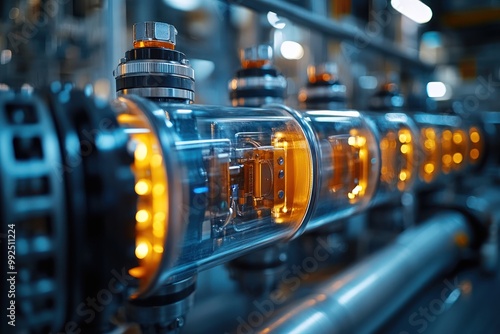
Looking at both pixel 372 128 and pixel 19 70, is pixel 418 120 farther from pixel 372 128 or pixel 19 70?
pixel 19 70

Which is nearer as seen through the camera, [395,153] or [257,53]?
[257,53]

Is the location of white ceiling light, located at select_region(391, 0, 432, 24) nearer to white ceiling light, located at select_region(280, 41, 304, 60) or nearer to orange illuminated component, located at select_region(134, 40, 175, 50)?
white ceiling light, located at select_region(280, 41, 304, 60)

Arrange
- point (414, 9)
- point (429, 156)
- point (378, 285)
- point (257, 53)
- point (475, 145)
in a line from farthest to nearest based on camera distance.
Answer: point (414, 9), point (475, 145), point (429, 156), point (378, 285), point (257, 53)

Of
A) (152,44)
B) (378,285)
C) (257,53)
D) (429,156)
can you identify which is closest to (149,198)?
(152,44)

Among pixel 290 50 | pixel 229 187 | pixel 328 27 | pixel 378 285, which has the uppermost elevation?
pixel 290 50

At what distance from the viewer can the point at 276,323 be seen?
1.94ft

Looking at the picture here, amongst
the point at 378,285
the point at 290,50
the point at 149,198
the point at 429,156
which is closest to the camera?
the point at 149,198

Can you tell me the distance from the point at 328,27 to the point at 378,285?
1.70 feet

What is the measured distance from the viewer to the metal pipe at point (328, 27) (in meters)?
0.70

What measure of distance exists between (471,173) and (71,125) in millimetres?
1467

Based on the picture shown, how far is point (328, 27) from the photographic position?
89cm

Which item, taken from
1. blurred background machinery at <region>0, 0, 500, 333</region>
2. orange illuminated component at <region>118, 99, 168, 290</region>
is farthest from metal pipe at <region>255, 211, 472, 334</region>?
orange illuminated component at <region>118, 99, 168, 290</region>

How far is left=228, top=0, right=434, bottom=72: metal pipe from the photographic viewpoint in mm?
696

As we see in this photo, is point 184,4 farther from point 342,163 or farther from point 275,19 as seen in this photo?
point 342,163
